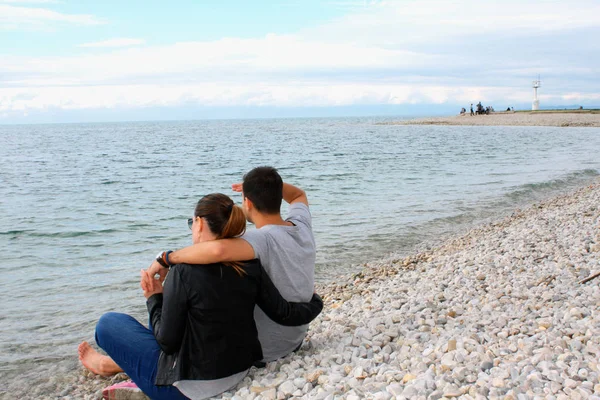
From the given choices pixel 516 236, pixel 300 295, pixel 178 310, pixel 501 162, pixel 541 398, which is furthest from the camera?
pixel 501 162

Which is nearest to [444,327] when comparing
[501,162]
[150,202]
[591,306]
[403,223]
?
[591,306]

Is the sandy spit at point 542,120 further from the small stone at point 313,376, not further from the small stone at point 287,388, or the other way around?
the small stone at point 287,388

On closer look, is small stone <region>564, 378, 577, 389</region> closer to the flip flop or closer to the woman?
the woman

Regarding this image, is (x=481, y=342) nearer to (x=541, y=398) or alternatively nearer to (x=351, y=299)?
(x=541, y=398)

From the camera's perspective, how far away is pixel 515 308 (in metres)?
5.44

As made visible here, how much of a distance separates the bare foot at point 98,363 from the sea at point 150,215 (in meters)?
0.59

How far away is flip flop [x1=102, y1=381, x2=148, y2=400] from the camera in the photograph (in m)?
4.30

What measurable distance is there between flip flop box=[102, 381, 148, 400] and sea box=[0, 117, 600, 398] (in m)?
1.52

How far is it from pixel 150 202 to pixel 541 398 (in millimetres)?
16338

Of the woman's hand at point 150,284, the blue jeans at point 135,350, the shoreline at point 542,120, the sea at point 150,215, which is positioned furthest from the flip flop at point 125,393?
the shoreline at point 542,120

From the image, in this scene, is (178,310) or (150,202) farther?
(150,202)

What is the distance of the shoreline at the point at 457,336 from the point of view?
376 centimetres

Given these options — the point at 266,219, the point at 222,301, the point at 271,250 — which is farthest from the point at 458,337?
the point at 222,301

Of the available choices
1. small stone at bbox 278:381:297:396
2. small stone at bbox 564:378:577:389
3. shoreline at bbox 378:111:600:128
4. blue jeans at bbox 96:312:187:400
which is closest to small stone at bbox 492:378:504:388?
small stone at bbox 564:378:577:389
